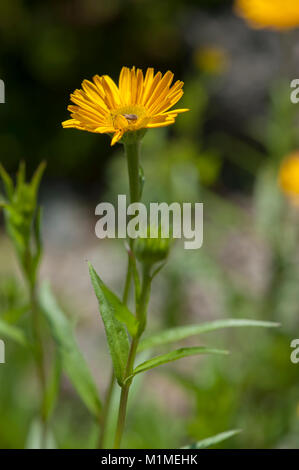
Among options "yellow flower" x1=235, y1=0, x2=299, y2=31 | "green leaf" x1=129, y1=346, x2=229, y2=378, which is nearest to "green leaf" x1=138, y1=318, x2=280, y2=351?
"green leaf" x1=129, y1=346, x2=229, y2=378

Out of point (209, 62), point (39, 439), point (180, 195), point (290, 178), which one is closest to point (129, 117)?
point (39, 439)

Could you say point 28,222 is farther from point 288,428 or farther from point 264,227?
point 264,227

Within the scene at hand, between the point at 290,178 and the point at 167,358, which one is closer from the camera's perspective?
the point at 167,358

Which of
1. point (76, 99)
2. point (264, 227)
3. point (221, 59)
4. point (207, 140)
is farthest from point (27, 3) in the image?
point (76, 99)

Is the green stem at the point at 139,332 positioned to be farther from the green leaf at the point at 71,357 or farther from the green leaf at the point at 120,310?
the green leaf at the point at 71,357

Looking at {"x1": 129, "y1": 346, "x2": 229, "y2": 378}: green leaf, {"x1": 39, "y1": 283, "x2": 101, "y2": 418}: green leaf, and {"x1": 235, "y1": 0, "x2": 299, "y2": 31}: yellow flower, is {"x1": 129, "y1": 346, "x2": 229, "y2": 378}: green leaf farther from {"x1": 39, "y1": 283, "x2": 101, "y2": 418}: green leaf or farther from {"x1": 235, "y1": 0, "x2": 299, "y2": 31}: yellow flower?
{"x1": 235, "y1": 0, "x2": 299, "y2": 31}: yellow flower

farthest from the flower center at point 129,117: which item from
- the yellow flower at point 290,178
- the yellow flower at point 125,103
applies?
the yellow flower at point 290,178

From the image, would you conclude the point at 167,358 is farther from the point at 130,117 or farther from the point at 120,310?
the point at 130,117
